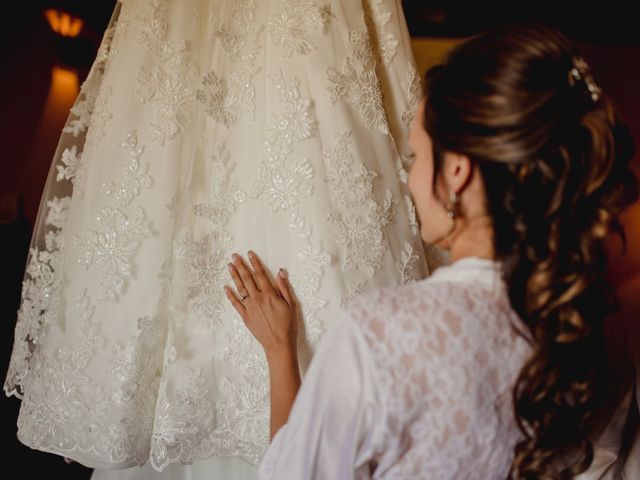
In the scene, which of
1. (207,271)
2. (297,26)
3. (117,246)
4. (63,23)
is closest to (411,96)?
(297,26)

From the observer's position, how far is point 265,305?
1133 millimetres

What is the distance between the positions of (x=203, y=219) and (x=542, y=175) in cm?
68

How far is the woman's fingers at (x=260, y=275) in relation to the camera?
114 centimetres

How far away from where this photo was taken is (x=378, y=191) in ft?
4.03

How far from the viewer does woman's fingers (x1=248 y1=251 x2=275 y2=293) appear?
1.14 meters

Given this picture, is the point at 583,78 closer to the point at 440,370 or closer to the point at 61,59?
the point at 440,370

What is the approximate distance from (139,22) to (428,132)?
71 cm

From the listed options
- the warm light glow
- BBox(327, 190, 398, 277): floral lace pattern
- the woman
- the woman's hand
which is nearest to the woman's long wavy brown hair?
the woman

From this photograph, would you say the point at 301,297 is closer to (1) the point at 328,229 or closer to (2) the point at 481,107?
(1) the point at 328,229

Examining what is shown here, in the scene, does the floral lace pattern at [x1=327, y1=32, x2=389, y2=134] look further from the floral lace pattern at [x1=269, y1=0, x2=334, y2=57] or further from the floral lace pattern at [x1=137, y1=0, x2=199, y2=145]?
the floral lace pattern at [x1=137, y1=0, x2=199, y2=145]

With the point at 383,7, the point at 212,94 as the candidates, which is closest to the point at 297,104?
the point at 212,94

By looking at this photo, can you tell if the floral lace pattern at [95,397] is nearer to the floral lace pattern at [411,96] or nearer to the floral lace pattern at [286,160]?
the floral lace pattern at [286,160]

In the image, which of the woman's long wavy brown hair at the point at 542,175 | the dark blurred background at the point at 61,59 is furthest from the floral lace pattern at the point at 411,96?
the dark blurred background at the point at 61,59

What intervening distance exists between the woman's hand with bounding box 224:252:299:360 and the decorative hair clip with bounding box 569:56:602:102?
617 mm
